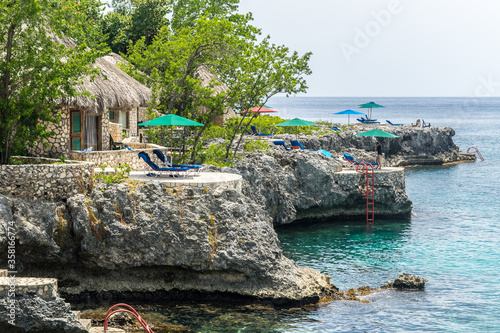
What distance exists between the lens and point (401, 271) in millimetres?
26016

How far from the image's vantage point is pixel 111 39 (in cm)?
5106

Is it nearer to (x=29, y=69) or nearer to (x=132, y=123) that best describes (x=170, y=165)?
(x=29, y=69)

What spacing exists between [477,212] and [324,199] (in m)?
11.8

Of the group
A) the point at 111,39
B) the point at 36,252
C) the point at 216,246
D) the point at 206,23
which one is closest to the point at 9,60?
the point at 36,252

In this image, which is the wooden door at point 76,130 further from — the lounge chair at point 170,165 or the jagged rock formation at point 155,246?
the jagged rock formation at point 155,246

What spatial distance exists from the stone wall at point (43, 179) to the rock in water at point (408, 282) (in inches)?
483

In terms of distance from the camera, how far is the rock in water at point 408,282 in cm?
2312

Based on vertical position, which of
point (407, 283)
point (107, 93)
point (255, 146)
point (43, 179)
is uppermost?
point (107, 93)

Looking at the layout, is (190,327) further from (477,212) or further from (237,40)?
(477,212)

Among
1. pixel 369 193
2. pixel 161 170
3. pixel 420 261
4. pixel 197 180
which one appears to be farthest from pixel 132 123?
pixel 420 261

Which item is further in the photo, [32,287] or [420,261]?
[420,261]

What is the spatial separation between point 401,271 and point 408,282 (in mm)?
2880

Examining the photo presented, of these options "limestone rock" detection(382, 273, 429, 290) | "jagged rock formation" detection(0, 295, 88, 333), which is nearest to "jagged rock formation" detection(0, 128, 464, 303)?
"limestone rock" detection(382, 273, 429, 290)

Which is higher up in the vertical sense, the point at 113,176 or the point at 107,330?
the point at 113,176
